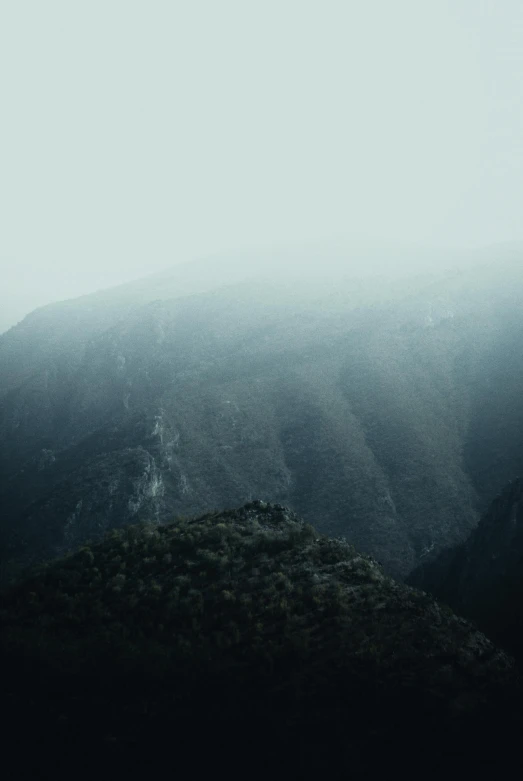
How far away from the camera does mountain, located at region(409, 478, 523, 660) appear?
21.4 m

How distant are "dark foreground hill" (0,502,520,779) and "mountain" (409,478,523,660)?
4.72 metres

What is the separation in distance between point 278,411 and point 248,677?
45015mm

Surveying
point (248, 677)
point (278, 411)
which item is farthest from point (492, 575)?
point (278, 411)

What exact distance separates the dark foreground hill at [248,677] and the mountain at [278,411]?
1929 cm

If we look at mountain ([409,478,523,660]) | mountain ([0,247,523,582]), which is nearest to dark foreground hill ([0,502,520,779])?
mountain ([409,478,523,660])

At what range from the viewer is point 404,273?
115938 millimetres

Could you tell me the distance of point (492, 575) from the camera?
27031mm

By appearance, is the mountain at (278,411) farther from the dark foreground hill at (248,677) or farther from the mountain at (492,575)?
the dark foreground hill at (248,677)

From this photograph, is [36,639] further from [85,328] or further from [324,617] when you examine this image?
[85,328]

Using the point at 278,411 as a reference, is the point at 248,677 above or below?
above

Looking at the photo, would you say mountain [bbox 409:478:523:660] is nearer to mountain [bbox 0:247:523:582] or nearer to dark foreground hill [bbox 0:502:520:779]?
dark foreground hill [bbox 0:502:520:779]

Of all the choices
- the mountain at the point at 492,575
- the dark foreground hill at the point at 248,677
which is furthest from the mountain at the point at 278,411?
the dark foreground hill at the point at 248,677

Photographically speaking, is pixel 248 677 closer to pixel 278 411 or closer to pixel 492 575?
pixel 492 575

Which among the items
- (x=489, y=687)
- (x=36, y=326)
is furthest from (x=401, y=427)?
(x=36, y=326)
